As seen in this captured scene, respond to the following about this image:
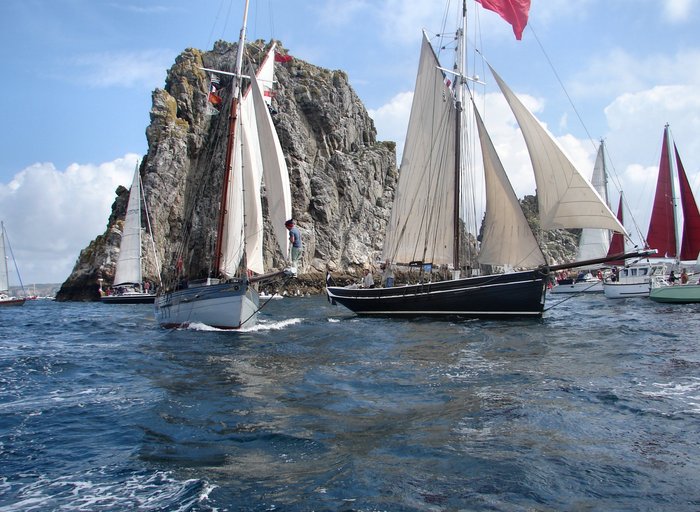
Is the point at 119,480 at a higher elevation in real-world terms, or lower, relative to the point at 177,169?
lower

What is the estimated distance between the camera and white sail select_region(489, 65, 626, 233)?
21.0 metres

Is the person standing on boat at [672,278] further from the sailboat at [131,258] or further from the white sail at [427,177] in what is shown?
the sailboat at [131,258]

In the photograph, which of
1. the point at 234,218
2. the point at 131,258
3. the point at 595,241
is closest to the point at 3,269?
the point at 131,258

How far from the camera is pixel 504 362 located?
1313 cm

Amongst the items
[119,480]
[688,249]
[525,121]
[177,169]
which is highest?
[177,169]

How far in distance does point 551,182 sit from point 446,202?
7871 millimetres

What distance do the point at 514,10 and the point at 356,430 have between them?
967 inches

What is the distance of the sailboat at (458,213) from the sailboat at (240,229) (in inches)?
Answer: 333

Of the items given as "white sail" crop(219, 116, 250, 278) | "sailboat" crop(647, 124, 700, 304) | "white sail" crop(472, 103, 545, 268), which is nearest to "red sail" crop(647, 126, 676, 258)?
"sailboat" crop(647, 124, 700, 304)

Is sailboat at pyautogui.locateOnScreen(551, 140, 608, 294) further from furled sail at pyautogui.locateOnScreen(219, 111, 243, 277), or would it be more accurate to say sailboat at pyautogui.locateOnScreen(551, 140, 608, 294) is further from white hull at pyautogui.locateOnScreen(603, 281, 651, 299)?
furled sail at pyautogui.locateOnScreen(219, 111, 243, 277)

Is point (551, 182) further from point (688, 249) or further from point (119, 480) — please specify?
point (688, 249)

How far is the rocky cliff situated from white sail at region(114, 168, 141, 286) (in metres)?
6.88

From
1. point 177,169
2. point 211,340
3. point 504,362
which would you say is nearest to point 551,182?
point 504,362

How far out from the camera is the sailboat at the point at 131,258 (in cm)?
6200
